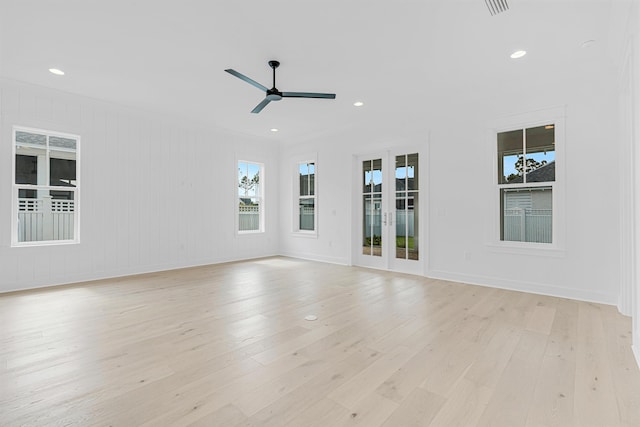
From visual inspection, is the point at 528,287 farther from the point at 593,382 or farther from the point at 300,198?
the point at 300,198

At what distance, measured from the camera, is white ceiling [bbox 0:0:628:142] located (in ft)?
8.86

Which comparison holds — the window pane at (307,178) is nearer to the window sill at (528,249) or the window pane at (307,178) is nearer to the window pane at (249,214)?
the window pane at (249,214)

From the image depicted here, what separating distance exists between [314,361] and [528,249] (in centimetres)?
355

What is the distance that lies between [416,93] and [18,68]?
5277 mm

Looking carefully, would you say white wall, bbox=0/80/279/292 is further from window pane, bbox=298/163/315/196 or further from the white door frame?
the white door frame

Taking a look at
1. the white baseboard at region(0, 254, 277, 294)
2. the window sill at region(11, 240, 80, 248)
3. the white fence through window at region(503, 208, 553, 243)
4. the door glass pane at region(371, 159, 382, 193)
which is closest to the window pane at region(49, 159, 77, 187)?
the window sill at region(11, 240, 80, 248)

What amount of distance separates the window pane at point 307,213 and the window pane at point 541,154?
13.7 ft

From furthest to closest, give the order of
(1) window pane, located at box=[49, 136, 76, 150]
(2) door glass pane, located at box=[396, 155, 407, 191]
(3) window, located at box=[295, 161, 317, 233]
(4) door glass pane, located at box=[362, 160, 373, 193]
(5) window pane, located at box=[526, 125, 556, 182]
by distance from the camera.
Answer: (3) window, located at box=[295, 161, 317, 233] → (4) door glass pane, located at box=[362, 160, 373, 193] → (2) door glass pane, located at box=[396, 155, 407, 191] → (1) window pane, located at box=[49, 136, 76, 150] → (5) window pane, located at box=[526, 125, 556, 182]

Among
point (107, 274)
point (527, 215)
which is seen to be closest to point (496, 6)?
point (527, 215)

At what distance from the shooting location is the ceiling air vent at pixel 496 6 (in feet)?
8.30

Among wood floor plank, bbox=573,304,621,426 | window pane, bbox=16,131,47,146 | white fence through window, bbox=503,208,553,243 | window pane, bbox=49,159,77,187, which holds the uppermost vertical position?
window pane, bbox=16,131,47,146

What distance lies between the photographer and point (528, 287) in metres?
4.16

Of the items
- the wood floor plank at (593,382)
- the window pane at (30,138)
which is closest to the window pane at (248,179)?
the window pane at (30,138)

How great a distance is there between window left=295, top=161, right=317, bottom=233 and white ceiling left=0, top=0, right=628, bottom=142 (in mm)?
2432
